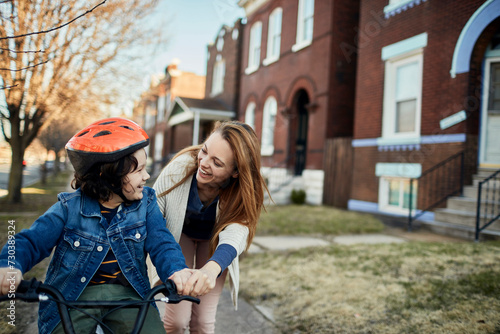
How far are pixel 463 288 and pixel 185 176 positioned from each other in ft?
9.82

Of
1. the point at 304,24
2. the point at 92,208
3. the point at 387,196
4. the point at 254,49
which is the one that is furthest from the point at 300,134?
the point at 92,208

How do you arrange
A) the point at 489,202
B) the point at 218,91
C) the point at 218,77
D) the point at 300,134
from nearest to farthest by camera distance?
the point at 489,202 → the point at 300,134 → the point at 218,91 → the point at 218,77

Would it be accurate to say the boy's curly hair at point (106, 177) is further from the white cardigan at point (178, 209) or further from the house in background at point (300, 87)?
the house in background at point (300, 87)

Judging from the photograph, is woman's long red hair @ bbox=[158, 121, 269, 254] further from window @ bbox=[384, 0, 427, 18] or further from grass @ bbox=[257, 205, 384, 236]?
window @ bbox=[384, 0, 427, 18]

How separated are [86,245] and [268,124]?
13.3 meters

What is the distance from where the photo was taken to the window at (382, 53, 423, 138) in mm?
8578

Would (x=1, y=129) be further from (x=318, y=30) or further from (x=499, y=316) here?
(x=499, y=316)

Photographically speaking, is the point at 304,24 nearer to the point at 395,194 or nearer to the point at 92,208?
the point at 395,194

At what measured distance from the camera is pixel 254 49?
633 inches

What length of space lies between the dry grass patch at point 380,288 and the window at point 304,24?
9.11 metres

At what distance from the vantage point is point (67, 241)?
173cm

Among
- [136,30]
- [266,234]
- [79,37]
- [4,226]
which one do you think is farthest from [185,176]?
[136,30]

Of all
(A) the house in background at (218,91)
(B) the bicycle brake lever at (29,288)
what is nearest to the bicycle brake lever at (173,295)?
(B) the bicycle brake lever at (29,288)

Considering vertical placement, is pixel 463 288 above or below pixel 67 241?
below
